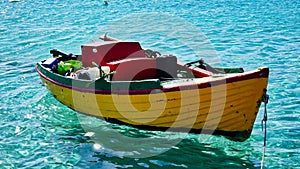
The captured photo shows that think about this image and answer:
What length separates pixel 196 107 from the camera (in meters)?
10.6

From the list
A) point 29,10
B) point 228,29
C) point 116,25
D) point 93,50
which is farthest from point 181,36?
point 29,10

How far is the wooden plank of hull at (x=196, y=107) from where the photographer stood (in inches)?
405

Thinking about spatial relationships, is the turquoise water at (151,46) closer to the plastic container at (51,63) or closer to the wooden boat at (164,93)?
the wooden boat at (164,93)

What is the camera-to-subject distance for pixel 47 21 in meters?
33.0

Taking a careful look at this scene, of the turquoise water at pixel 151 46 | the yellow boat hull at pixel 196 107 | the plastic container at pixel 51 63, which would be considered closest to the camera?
the yellow boat hull at pixel 196 107

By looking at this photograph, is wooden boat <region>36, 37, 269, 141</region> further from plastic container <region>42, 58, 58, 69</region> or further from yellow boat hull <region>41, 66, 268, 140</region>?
plastic container <region>42, 58, 58, 69</region>

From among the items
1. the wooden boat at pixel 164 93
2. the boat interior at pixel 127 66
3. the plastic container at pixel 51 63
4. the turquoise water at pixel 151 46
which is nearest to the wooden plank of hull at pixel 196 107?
the wooden boat at pixel 164 93

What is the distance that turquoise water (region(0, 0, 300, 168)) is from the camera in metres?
10.7

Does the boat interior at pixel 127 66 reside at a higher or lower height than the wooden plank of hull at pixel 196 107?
higher

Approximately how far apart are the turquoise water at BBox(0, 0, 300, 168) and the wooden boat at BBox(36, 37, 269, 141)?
0.59 metres

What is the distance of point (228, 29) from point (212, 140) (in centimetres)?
1687

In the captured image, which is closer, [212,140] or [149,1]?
[212,140]

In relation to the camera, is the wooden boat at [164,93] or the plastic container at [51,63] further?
the plastic container at [51,63]

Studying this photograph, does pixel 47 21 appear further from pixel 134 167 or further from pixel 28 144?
pixel 134 167
